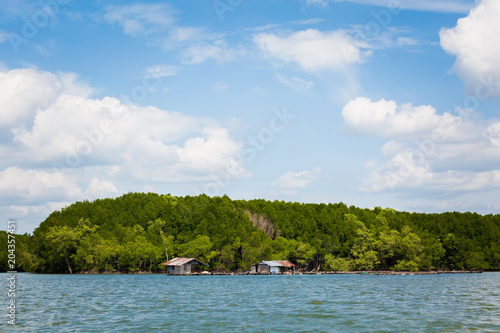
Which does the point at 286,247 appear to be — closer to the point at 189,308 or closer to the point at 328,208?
the point at 328,208

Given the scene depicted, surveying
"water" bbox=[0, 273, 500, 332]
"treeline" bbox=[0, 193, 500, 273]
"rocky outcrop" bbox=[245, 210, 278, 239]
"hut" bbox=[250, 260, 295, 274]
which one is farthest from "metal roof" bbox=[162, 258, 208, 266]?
"water" bbox=[0, 273, 500, 332]

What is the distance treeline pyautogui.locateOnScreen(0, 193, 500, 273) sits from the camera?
137875 mm

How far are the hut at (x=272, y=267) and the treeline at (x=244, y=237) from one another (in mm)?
2984

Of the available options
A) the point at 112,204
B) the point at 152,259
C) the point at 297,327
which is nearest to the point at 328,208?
the point at 152,259

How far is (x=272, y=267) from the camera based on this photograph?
136125 millimetres

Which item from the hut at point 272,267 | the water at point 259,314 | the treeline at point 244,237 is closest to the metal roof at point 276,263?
the hut at point 272,267

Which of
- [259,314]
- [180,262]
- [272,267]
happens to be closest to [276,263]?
[272,267]

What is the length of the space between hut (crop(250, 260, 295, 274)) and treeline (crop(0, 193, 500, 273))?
298cm

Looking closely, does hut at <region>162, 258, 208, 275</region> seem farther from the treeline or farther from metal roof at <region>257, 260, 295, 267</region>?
metal roof at <region>257, 260, 295, 267</region>

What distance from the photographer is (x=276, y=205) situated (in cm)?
16288

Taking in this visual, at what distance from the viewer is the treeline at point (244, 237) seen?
137875 millimetres

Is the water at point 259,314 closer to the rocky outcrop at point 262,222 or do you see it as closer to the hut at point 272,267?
the hut at point 272,267

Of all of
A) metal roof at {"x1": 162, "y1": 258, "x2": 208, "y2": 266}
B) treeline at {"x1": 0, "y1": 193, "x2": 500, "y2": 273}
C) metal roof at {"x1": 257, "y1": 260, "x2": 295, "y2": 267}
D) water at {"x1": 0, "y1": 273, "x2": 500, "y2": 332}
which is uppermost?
treeline at {"x1": 0, "y1": 193, "x2": 500, "y2": 273}

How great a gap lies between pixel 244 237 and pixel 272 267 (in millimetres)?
13260
